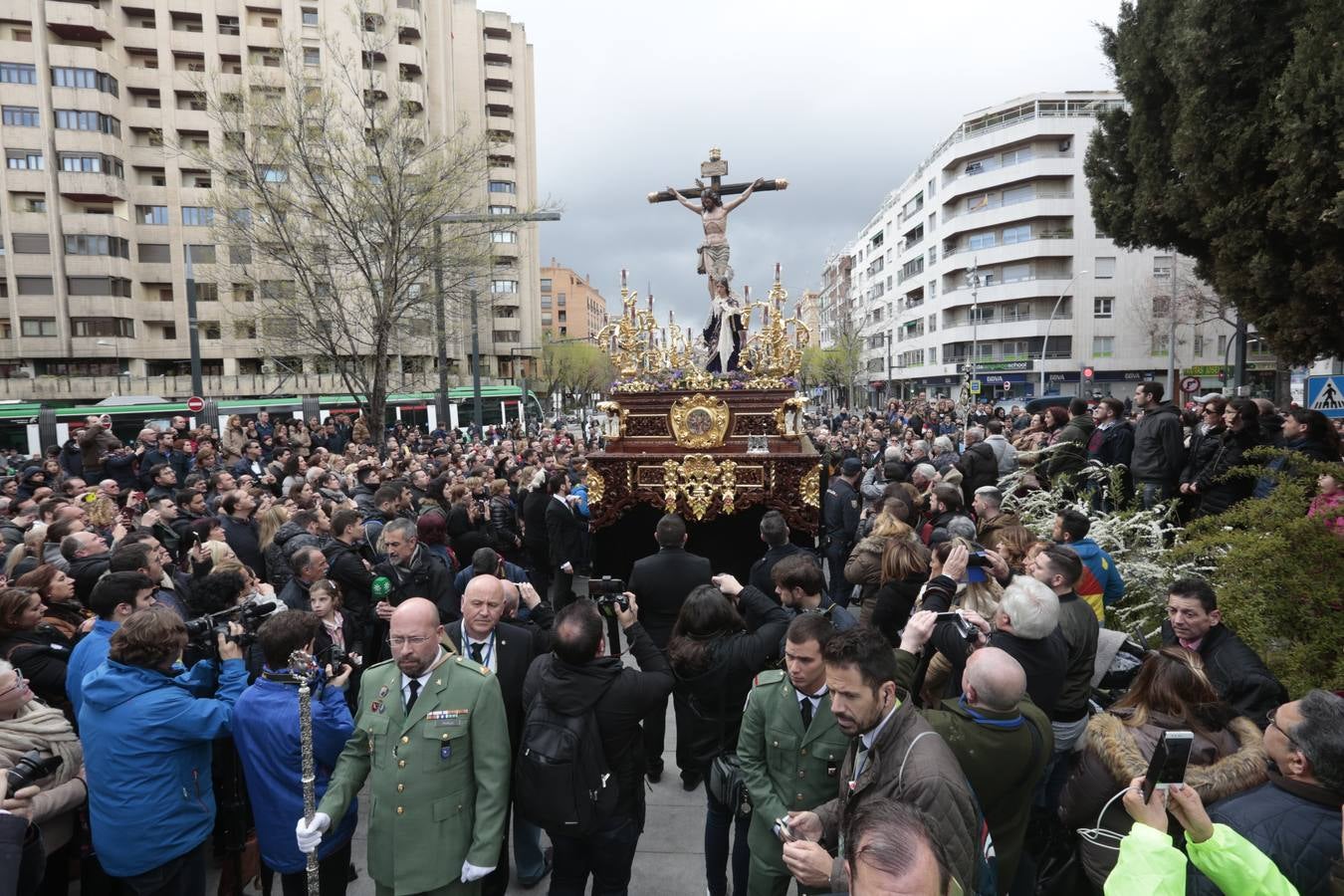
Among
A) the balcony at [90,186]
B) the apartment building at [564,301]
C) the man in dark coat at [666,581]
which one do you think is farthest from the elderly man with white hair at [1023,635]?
the apartment building at [564,301]

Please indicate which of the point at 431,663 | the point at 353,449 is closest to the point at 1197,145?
the point at 431,663

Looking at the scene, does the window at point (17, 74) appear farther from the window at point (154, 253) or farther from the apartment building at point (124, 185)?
the window at point (154, 253)

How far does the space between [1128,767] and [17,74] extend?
53350 mm

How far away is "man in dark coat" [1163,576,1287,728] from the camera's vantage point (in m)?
3.71

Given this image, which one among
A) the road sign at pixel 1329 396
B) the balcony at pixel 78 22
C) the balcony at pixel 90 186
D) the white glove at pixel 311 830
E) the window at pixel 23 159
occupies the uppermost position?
the balcony at pixel 78 22

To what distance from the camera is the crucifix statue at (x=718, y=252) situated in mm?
11344

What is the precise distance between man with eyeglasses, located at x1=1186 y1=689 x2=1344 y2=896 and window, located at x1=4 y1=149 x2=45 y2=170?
5244cm

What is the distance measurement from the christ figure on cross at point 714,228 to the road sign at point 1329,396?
7.49 metres

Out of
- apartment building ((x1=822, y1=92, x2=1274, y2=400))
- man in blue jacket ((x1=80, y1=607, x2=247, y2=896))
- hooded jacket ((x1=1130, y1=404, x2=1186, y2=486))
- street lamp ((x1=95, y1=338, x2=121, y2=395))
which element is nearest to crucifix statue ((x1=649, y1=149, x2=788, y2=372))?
hooded jacket ((x1=1130, y1=404, x2=1186, y2=486))

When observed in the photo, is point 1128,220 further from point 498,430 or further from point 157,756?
point 498,430

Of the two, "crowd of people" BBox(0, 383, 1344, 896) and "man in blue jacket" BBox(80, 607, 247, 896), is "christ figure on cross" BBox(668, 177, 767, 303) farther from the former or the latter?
"man in blue jacket" BBox(80, 607, 247, 896)

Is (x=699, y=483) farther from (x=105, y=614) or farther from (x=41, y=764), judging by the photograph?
(x=41, y=764)

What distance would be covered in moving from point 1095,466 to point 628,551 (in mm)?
5863

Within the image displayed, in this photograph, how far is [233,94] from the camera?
677 inches
